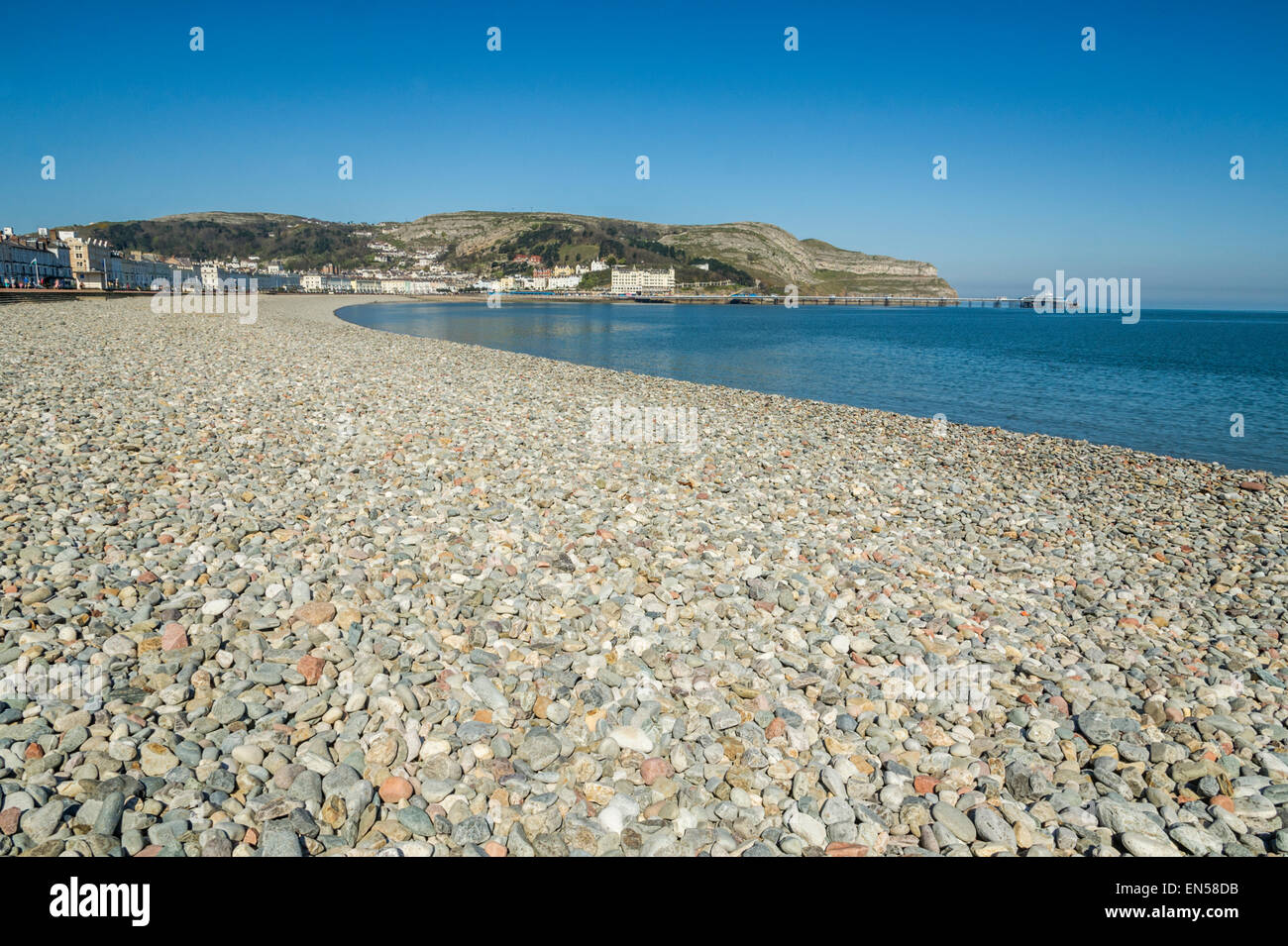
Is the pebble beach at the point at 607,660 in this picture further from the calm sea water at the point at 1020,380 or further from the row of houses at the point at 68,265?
the row of houses at the point at 68,265

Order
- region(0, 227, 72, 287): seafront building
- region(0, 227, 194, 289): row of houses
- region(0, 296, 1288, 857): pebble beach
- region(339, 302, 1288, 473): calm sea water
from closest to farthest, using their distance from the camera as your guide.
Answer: region(0, 296, 1288, 857): pebble beach < region(339, 302, 1288, 473): calm sea water < region(0, 227, 72, 287): seafront building < region(0, 227, 194, 289): row of houses

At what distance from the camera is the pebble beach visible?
3830 mm

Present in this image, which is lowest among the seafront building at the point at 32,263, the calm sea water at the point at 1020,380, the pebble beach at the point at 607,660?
the pebble beach at the point at 607,660

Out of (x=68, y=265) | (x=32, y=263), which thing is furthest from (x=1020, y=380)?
(x=68, y=265)

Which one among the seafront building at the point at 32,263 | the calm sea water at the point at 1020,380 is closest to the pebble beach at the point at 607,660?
the calm sea water at the point at 1020,380

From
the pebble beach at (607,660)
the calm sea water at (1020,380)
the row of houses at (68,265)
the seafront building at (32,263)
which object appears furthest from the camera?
the row of houses at (68,265)

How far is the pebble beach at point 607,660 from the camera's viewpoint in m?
3.83

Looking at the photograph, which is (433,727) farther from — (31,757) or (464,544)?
(464,544)

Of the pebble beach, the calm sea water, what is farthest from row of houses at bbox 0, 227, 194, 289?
the pebble beach

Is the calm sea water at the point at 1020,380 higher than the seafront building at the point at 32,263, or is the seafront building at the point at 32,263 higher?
the seafront building at the point at 32,263

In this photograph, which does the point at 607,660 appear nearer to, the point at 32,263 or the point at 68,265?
the point at 32,263

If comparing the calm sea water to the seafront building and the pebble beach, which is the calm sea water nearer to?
the pebble beach

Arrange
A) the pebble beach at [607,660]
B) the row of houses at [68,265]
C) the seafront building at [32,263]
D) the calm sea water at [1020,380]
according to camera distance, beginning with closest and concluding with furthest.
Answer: the pebble beach at [607,660] < the calm sea water at [1020,380] < the seafront building at [32,263] < the row of houses at [68,265]
